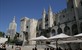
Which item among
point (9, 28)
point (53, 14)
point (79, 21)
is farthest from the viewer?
point (9, 28)

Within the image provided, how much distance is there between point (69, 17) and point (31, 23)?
17698 millimetres

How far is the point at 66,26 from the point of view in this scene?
1612 inches

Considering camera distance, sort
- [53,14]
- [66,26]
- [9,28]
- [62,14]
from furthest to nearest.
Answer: [9,28]
[53,14]
[62,14]
[66,26]

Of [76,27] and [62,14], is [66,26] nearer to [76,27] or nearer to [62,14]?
[76,27]

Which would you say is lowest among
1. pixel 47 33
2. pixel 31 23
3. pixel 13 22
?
pixel 47 33

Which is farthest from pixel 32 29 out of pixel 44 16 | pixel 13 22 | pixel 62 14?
pixel 13 22

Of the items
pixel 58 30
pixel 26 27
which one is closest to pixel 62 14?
pixel 58 30

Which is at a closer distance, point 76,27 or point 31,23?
point 76,27

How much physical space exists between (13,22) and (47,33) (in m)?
43.7

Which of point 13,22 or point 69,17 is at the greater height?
point 13,22

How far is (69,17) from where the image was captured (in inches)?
1757

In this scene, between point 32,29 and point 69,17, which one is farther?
point 32,29

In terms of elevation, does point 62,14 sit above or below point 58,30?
above

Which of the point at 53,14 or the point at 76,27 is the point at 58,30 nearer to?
the point at 76,27
